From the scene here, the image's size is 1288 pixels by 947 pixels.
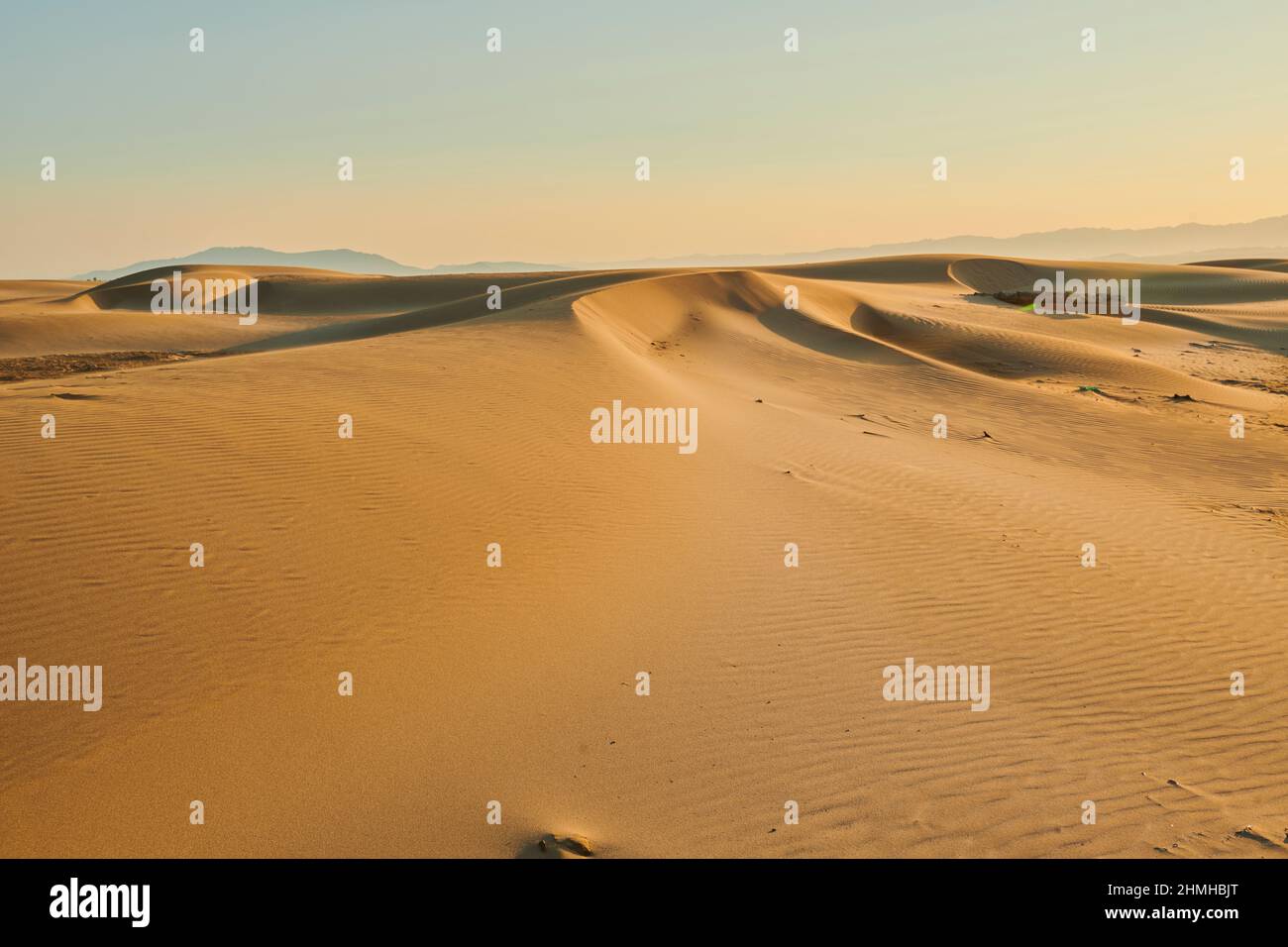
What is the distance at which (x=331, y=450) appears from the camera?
27.9ft

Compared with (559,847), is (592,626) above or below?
above

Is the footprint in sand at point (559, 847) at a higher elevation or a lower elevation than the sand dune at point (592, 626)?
lower

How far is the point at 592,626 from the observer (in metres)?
6.41

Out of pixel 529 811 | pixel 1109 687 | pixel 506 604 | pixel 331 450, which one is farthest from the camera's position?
pixel 331 450

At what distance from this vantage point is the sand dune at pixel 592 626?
14.3 feet

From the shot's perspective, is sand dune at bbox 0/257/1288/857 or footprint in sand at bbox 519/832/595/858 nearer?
footprint in sand at bbox 519/832/595/858

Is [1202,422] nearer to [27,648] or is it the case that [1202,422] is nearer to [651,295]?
[651,295]

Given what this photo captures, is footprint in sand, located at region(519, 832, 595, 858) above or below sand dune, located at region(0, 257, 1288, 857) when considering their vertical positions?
below

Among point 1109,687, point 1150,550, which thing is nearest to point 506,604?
point 1109,687

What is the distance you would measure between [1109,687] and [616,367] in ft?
33.6

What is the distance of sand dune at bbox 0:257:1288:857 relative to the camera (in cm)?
436
